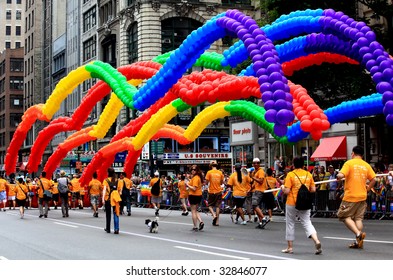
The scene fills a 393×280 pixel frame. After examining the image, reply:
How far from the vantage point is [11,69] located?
4178 inches

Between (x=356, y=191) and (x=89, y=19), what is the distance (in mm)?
59795

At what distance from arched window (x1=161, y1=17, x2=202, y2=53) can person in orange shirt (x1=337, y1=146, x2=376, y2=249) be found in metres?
43.7

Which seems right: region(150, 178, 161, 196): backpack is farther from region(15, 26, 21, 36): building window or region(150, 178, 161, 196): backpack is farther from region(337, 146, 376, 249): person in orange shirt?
region(15, 26, 21, 36): building window

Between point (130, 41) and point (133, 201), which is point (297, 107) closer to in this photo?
point (133, 201)

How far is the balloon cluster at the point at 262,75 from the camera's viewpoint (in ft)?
51.1

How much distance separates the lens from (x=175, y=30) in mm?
56562

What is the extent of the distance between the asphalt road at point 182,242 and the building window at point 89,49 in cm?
4751

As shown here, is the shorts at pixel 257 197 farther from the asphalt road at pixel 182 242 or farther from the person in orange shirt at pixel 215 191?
the person in orange shirt at pixel 215 191

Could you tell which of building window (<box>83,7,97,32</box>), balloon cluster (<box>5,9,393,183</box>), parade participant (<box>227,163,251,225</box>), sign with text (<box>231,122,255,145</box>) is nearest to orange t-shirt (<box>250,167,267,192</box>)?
parade participant (<box>227,163,251,225</box>)

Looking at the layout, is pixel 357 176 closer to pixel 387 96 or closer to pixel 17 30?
pixel 387 96

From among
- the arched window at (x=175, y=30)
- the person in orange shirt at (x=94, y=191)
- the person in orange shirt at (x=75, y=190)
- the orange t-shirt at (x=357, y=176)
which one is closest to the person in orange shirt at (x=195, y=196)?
the orange t-shirt at (x=357, y=176)

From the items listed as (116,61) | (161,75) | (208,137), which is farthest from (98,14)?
(161,75)

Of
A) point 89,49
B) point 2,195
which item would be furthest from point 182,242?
point 89,49

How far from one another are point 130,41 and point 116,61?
3.62m
